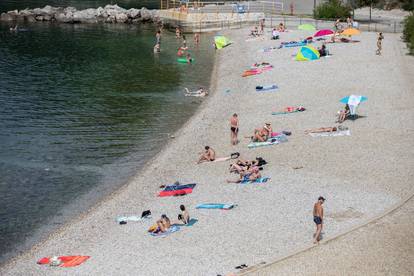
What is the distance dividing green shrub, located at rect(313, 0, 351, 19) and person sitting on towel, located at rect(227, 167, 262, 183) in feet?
152

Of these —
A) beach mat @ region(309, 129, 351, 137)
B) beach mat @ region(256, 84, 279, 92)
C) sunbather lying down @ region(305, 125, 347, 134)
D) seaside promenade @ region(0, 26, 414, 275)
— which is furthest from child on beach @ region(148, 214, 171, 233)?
beach mat @ region(256, 84, 279, 92)

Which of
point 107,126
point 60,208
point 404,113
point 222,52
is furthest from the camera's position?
point 222,52

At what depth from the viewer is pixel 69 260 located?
2244cm

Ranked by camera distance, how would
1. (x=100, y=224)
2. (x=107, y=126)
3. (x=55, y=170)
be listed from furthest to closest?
1. (x=107, y=126)
2. (x=55, y=170)
3. (x=100, y=224)

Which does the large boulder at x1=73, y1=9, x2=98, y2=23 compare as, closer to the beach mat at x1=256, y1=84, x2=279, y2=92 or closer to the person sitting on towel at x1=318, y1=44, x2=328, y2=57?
the person sitting on towel at x1=318, y1=44, x2=328, y2=57

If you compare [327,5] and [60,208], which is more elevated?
[327,5]

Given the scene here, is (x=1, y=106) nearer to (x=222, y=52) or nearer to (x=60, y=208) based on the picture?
(x=60, y=208)

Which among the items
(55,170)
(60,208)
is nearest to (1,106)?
(55,170)

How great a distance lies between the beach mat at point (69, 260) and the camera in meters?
22.2

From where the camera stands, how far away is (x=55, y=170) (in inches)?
1270

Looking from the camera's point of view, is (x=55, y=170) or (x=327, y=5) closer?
(x=55, y=170)

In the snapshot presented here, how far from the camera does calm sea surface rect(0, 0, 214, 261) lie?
2881 cm

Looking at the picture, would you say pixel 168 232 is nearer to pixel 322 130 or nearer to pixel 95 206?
pixel 95 206

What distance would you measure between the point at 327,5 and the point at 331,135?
42.1 meters
